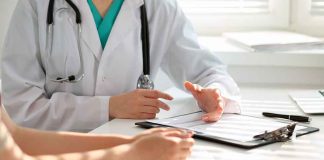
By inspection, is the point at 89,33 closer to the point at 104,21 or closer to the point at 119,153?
the point at 104,21

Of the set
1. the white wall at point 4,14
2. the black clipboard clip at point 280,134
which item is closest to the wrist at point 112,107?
the black clipboard clip at point 280,134

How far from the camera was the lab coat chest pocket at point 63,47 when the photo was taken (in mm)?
1719

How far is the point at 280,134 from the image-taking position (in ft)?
4.46

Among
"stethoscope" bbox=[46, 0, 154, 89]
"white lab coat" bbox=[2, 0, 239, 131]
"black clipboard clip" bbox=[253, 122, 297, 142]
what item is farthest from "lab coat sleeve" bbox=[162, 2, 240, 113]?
"black clipboard clip" bbox=[253, 122, 297, 142]

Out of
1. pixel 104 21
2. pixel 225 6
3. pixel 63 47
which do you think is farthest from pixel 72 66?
pixel 225 6

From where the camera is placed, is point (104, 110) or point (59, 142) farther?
point (104, 110)

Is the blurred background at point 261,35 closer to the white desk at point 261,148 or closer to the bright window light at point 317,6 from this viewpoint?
the bright window light at point 317,6

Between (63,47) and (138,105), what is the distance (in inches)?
12.6

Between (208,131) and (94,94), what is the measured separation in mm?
480

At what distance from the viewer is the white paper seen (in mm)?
1374

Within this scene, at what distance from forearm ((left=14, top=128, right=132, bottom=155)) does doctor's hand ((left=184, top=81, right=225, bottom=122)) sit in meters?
0.46

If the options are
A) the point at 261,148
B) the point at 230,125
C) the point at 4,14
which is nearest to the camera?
the point at 261,148

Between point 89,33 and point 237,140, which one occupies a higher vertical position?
point 89,33

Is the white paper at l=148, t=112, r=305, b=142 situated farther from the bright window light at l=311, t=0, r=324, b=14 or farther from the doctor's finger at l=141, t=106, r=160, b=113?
the bright window light at l=311, t=0, r=324, b=14
